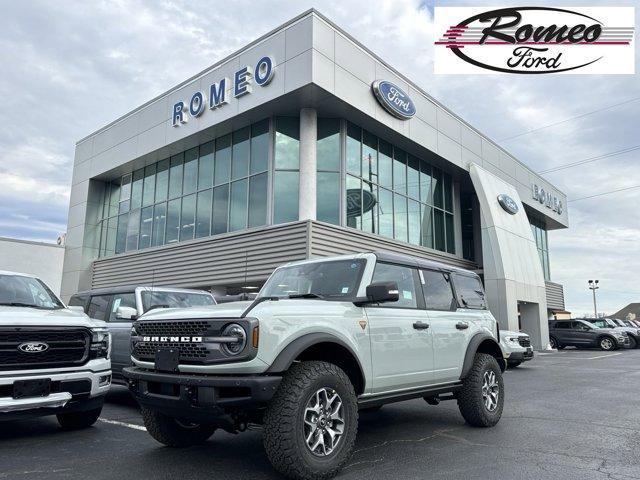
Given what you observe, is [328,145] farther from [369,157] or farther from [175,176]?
[175,176]

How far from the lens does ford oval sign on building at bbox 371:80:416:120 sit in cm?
1748

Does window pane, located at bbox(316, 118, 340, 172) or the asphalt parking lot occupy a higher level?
window pane, located at bbox(316, 118, 340, 172)

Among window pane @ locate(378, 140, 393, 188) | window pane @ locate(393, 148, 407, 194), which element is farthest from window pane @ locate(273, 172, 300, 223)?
window pane @ locate(393, 148, 407, 194)

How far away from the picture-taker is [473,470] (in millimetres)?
4297

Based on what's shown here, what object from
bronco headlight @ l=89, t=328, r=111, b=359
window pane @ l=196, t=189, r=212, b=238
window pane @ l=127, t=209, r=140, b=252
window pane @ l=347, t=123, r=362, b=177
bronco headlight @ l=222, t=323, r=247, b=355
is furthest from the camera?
window pane @ l=127, t=209, r=140, b=252

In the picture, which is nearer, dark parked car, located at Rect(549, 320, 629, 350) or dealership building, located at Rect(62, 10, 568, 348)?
dealership building, located at Rect(62, 10, 568, 348)

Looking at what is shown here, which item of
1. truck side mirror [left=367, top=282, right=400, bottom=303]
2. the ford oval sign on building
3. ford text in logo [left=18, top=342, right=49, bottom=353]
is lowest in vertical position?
ford text in logo [left=18, top=342, right=49, bottom=353]

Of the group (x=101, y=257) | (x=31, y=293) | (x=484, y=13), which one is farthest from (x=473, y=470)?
(x=101, y=257)

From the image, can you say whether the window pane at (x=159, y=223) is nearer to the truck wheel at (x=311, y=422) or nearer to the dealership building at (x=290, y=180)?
the dealership building at (x=290, y=180)

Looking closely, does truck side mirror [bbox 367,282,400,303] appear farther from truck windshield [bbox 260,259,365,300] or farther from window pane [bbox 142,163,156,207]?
window pane [bbox 142,163,156,207]

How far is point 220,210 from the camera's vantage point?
1909cm

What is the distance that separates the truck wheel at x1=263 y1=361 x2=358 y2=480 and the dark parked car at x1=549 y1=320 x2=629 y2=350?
80.6 feet

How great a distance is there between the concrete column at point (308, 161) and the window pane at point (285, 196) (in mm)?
394

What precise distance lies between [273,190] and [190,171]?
5502 mm
